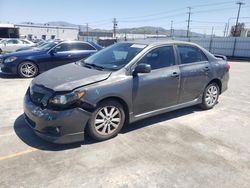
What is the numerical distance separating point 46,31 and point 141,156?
5814cm

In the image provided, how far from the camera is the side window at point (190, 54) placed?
476cm

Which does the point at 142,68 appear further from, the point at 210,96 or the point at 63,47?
the point at 63,47

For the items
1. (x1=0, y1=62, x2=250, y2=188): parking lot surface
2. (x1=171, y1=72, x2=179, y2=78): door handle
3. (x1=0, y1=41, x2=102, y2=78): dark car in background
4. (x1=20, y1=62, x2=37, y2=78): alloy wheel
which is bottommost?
(x1=0, y1=62, x2=250, y2=188): parking lot surface

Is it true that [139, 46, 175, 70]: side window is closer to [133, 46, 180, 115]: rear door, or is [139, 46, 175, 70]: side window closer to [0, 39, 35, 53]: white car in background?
[133, 46, 180, 115]: rear door

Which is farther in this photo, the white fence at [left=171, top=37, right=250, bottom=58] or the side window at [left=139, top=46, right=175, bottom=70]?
the white fence at [left=171, top=37, right=250, bottom=58]

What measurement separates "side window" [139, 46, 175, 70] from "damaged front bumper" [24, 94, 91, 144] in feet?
4.95

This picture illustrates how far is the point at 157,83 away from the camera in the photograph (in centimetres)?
420

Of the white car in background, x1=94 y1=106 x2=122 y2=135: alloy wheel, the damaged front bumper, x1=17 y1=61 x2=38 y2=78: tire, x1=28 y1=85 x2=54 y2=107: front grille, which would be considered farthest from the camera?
the white car in background

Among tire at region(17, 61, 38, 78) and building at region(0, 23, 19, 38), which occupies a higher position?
building at region(0, 23, 19, 38)

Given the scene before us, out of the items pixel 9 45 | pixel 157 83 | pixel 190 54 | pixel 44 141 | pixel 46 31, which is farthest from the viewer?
pixel 46 31

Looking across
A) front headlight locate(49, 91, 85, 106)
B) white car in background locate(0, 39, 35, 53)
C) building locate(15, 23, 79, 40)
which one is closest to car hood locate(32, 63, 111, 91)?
front headlight locate(49, 91, 85, 106)

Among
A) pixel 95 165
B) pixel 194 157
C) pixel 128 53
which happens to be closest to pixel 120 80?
pixel 128 53

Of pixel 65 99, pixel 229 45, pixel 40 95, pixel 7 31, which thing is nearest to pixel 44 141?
pixel 40 95

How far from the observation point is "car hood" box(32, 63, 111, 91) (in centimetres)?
344
